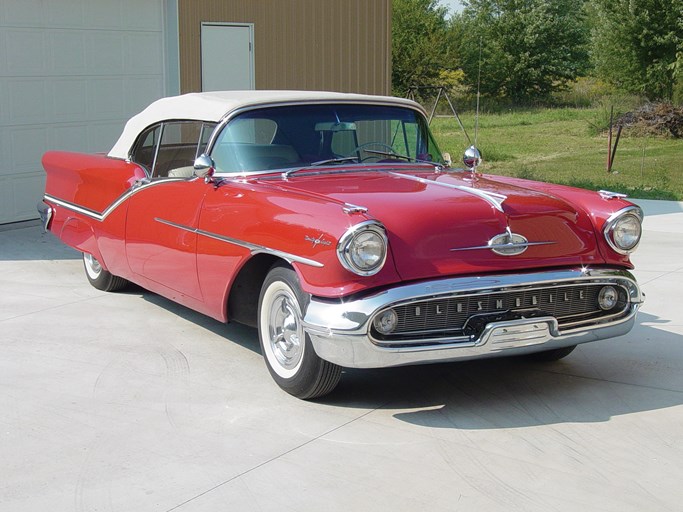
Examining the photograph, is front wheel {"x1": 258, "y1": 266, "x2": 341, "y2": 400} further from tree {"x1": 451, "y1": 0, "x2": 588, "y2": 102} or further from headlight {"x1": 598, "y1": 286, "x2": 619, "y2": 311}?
tree {"x1": 451, "y1": 0, "x2": 588, "y2": 102}

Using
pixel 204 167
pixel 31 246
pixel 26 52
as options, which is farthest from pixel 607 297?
pixel 26 52

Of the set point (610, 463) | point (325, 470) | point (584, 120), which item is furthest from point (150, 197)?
point (584, 120)

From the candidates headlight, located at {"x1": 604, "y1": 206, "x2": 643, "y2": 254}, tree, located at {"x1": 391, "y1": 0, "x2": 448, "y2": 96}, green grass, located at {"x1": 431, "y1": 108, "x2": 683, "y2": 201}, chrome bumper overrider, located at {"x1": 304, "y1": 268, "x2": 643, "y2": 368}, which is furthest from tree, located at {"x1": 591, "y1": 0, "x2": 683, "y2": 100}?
chrome bumper overrider, located at {"x1": 304, "y1": 268, "x2": 643, "y2": 368}

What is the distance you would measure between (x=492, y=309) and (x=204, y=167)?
187cm

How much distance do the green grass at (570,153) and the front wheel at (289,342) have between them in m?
9.70

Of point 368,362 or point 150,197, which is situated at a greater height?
point 150,197

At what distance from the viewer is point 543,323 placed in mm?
4746

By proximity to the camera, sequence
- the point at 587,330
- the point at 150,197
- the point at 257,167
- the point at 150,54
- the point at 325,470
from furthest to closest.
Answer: the point at 150,54, the point at 150,197, the point at 257,167, the point at 587,330, the point at 325,470

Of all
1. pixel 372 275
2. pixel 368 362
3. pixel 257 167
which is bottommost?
pixel 368 362

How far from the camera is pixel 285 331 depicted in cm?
507

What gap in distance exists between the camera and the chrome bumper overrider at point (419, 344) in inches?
175

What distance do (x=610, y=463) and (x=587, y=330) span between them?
3.17 ft

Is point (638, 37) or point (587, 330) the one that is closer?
point (587, 330)

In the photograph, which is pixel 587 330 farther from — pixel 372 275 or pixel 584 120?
pixel 584 120
